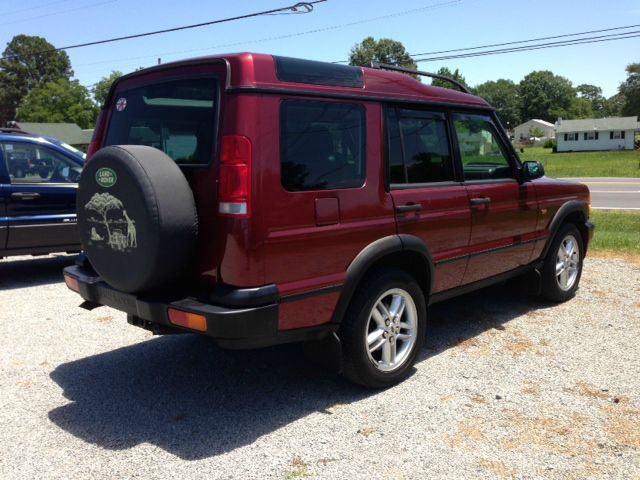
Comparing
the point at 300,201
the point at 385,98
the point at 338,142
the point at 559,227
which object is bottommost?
the point at 559,227

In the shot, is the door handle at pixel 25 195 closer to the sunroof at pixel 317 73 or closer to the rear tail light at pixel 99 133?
the rear tail light at pixel 99 133

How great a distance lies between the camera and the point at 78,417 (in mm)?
3621

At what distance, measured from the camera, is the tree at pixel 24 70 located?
96.4 metres

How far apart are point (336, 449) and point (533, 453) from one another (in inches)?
41.8

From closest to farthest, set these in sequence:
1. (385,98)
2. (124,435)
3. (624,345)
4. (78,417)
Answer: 1. (124,435)
2. (78,417)
3. (385,98)
4. (624,345)

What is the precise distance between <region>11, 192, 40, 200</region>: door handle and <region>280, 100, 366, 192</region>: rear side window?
201 inches

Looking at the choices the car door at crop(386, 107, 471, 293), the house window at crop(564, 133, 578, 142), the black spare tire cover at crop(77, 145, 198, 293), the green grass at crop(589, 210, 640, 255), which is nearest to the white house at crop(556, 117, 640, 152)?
the house window at crop(564, 133, 578, 142)

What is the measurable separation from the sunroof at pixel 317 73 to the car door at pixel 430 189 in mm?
377

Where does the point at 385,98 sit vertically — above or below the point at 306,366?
above

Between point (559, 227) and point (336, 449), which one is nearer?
point (336, 449)

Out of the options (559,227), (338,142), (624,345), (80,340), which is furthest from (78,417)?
(559,227)

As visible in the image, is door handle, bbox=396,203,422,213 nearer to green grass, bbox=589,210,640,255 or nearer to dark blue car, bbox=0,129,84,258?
dark blue car, bbox=0,129,84,258

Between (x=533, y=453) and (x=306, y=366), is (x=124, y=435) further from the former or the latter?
(x=533, y=453)

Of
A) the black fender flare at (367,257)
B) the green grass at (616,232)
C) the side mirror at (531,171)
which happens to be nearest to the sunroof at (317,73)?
the black fender flare at (367,257)
